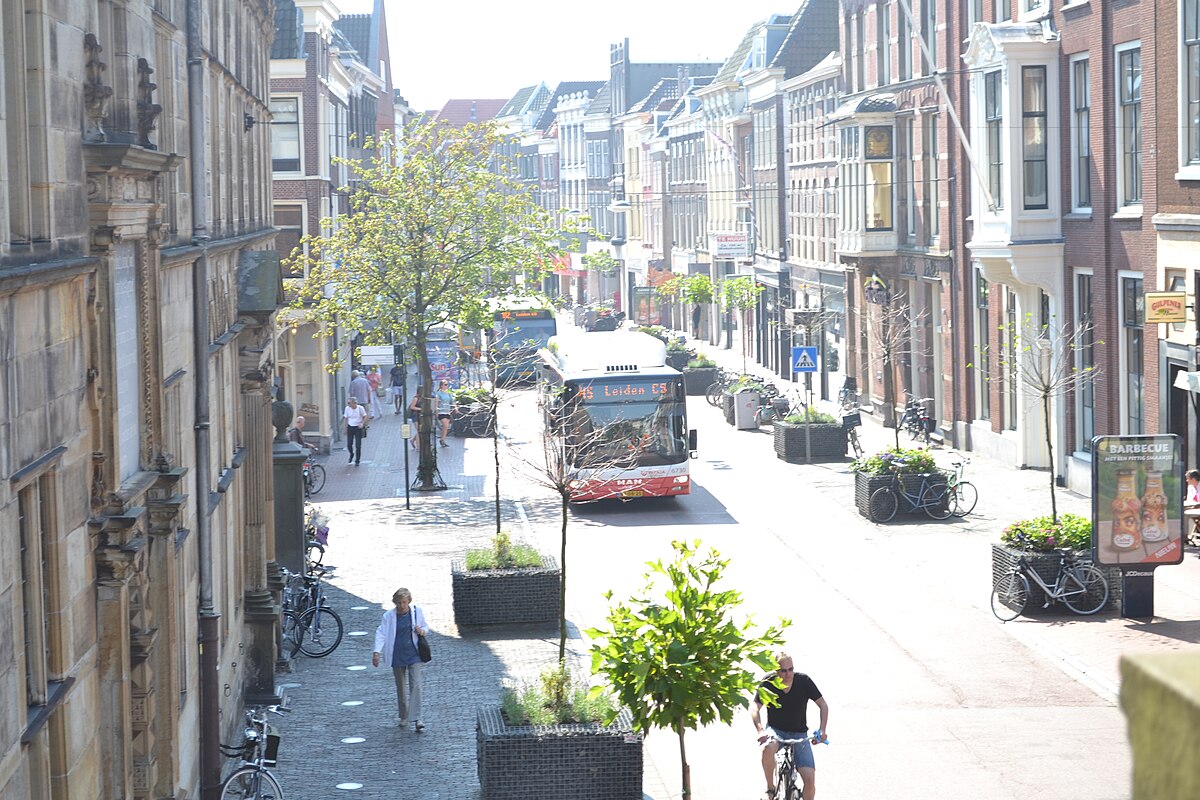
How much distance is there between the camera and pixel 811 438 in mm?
38156

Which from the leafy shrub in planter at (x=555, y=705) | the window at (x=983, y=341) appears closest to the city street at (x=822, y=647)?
the leafy shrub in planter at (x=555, y=705)

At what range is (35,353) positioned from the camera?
25.1 feet

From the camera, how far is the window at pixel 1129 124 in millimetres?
28406

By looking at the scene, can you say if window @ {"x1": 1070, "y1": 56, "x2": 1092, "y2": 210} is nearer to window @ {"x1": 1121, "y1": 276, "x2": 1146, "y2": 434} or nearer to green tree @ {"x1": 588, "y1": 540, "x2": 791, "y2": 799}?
window @ {"x1": 1121, "y1": 276, "x2": 1146, "y2": 434}

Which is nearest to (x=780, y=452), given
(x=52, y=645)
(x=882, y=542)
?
(x=882, y=542)

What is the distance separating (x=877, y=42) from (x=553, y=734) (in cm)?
3619

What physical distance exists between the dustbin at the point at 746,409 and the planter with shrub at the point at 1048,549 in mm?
25501

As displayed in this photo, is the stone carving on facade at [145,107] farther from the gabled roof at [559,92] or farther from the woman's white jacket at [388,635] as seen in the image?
the gabled roof at [559,92]

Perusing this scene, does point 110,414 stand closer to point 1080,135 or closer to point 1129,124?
point 1129,124

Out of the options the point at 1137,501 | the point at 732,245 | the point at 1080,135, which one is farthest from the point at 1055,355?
the point at 732,245

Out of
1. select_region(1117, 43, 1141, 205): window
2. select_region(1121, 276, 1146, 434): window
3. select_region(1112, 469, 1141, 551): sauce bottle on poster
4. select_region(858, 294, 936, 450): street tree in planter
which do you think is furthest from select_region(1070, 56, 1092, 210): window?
select_region(1112, 469, 1141, 551): sauce bottle on poster

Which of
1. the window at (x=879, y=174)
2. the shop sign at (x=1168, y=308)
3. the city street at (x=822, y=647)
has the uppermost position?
the window at (x=879, y=174)

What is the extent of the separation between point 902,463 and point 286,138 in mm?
22636

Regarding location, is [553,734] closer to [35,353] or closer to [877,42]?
[35,353]
